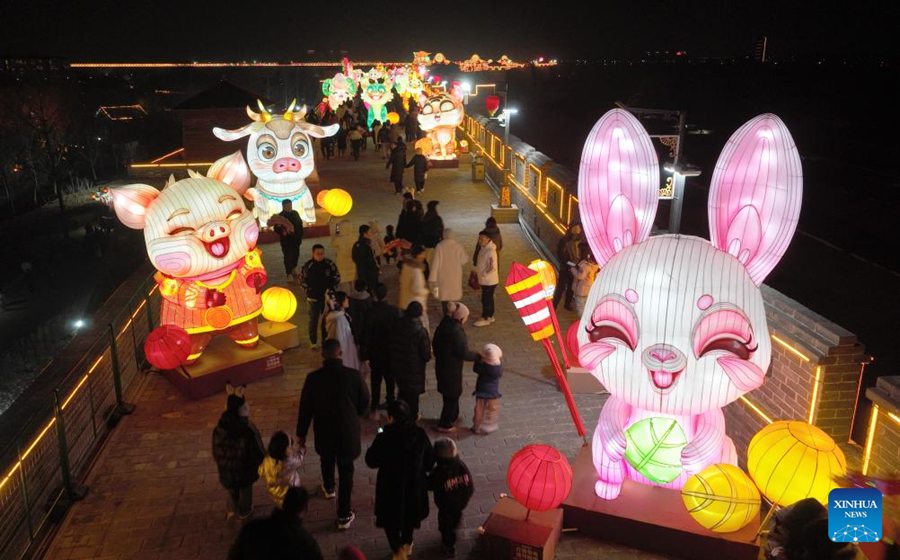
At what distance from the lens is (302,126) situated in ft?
43.4

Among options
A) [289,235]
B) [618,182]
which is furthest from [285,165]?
[618,182]

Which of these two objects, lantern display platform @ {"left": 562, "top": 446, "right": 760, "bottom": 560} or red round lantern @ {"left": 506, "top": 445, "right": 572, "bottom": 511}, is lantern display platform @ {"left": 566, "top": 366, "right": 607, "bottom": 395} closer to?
lantern display platform @ {"left": 562, "top": 446, "right": 760, "bottom": 560}

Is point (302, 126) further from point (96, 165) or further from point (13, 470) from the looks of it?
point (96, 165)

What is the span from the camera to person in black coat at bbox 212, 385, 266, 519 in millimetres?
5480

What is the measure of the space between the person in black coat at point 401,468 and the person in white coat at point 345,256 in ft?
17.5

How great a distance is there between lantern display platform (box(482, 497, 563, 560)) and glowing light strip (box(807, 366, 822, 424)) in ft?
7.16

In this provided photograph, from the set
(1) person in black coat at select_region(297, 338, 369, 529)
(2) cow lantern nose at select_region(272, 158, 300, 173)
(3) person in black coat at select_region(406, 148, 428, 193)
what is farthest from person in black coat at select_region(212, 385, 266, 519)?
(3) person in black coat at select_region(406, 148, 428, 193)

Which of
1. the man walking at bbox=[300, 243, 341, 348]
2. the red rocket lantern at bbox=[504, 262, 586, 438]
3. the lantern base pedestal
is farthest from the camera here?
the lantern base pedestal

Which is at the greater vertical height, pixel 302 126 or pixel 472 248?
pixel 302 126

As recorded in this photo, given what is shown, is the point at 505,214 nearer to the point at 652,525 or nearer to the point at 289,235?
the point at 289,235

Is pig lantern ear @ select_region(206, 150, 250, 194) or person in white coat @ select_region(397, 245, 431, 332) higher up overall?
pig lantern ear @ select_region(206, 150, 250, 194)

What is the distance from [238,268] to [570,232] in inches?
179

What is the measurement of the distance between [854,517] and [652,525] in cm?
200

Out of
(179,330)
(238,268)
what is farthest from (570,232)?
(179,330)
